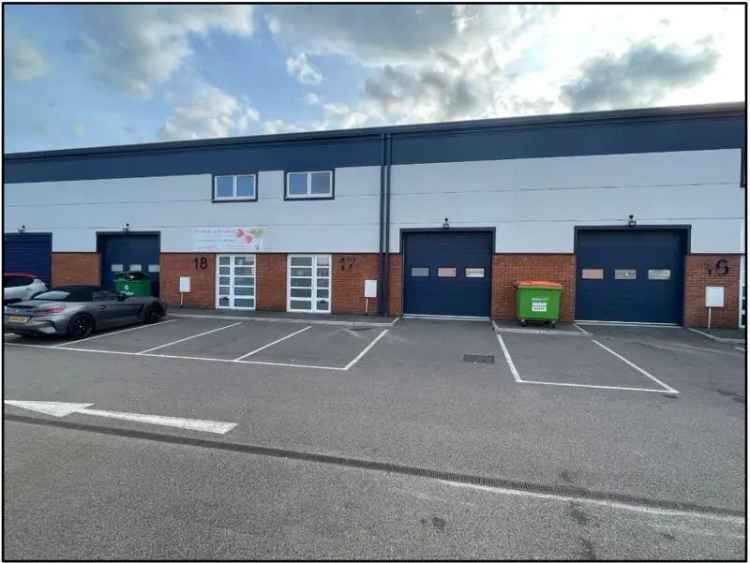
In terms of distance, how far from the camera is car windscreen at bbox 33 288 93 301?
29.2ft

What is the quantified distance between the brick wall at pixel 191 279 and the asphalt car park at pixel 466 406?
5362mm

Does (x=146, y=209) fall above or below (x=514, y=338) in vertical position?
above

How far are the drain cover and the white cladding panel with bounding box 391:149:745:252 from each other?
583 cm

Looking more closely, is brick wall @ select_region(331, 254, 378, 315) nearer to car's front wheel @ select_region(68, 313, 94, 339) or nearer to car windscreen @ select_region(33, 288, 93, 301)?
car's front wheel @ select_region(68, 313, 94, 339)

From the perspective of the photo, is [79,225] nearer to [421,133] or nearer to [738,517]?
[421,133]

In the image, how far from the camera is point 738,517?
2.67 m

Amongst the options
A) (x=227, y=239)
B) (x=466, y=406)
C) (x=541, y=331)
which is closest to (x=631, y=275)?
(x=541, y=331)

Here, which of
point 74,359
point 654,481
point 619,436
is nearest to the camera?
point 654,481

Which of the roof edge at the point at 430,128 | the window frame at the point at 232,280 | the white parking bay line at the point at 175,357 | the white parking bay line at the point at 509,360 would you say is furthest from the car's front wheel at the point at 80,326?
the white parking bay line at the point at 509,360

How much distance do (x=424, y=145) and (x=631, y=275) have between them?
8.20 meters

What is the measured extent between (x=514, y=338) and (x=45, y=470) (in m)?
9.14

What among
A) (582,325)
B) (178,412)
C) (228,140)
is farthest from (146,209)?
(582,325)

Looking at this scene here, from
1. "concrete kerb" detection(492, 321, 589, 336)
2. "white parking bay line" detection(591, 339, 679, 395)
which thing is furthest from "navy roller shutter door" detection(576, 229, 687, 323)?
"white parking bay line" detection(591, 339, 679, 395)

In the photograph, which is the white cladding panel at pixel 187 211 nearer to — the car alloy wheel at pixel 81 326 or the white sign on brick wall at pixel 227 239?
the white sign on brick wall at pixel 227 239
